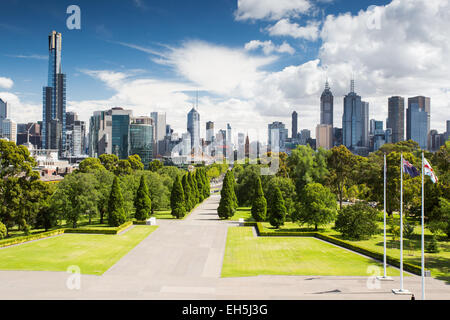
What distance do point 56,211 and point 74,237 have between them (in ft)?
21.7

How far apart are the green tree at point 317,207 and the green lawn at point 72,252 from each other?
62.3ft

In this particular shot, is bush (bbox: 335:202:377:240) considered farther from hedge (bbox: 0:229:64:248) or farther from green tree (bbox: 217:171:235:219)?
hedge (bbox: 0:229:64:248)

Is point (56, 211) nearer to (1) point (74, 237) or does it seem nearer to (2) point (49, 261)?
(1) point (74, 237)

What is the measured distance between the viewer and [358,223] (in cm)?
3778

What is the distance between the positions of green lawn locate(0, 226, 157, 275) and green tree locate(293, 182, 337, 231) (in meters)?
19.0

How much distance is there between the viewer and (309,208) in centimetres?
4166

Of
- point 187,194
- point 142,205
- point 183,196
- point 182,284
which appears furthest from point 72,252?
point 187,194

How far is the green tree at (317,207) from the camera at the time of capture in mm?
41312

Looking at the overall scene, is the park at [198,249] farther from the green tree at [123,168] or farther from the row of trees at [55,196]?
the green tree at [123,168]

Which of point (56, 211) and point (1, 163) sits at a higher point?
point (1, 163)

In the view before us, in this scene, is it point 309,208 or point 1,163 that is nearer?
point 1,163

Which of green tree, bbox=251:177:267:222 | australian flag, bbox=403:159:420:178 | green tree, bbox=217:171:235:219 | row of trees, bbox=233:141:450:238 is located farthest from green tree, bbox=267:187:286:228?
australian flag, bbox=403:159:420:178

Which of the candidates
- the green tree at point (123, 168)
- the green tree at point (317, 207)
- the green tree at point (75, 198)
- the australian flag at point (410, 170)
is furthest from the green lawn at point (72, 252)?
the green tree at point (123, 168)
